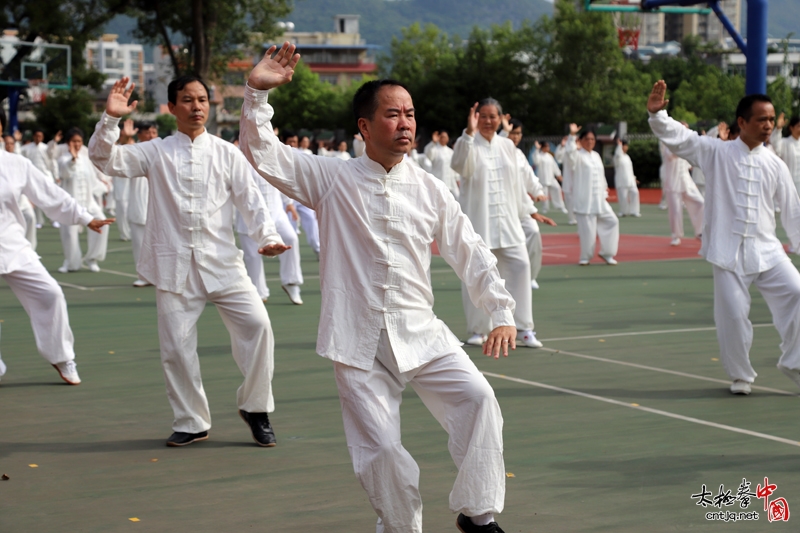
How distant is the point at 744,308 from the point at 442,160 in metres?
19.0

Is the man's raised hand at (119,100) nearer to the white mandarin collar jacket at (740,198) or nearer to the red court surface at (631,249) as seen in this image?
the white mandarin collar jacket at (740,198)

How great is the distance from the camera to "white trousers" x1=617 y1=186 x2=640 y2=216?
29.6 metres

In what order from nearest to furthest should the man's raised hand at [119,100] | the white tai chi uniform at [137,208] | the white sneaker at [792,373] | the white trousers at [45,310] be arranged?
1. the man's raised hand at [119,100]
2. the white sneaker at [792,373]
3. the white trousers at [45,310]
4. the white tai chi uniform at [137,208]

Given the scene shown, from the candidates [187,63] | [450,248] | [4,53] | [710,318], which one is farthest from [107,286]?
[187,63]

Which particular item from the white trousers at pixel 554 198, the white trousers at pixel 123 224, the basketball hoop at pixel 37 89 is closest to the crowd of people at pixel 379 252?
the white trousers at pixel 123 224

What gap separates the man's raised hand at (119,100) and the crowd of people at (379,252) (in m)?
0.01

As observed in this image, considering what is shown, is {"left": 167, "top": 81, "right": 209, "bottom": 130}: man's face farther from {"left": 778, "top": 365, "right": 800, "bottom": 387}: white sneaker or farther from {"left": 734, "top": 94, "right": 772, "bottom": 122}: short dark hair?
{"left": 778, "top": 365, "right": 800, "bottom": 387}: white sneaker

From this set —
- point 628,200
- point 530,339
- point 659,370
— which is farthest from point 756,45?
point 628,200

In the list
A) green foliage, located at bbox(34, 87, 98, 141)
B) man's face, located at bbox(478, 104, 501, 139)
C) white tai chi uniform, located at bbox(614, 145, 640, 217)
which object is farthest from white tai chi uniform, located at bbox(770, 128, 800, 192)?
green foliage, located at bbox(34, 87, 98, 141)

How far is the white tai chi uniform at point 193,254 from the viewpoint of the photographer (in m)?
6.71

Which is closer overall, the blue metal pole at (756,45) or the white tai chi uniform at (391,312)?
the white tai chi uniform at (391,312)

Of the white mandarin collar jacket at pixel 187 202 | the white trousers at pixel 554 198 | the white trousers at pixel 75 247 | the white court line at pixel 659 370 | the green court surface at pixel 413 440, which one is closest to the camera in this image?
the green court surface at pixel 413 440

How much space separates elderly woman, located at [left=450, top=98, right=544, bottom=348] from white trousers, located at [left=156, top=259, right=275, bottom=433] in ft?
12.2

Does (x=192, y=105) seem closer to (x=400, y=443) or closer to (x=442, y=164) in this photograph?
(x=400, y=443)
